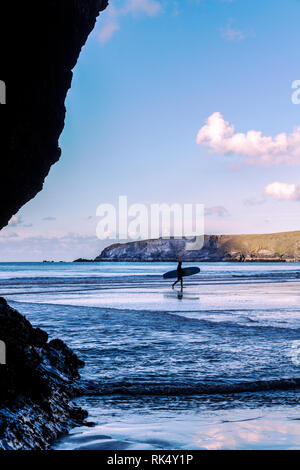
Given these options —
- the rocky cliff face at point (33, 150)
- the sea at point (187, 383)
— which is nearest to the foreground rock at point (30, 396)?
the rocky cliff face at point (33, 150)

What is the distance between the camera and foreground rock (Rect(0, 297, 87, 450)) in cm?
427

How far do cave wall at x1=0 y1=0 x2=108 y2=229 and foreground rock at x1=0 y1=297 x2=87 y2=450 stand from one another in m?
3.11

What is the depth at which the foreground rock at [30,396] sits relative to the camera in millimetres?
4273

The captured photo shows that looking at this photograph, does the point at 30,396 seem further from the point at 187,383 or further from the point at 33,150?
the point at 33,150

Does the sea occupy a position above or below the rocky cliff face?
below

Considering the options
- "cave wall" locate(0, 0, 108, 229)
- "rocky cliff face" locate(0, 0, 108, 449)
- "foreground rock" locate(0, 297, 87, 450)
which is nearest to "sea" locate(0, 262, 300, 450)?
"foreground rock" locate(0, 297, 87, 450)

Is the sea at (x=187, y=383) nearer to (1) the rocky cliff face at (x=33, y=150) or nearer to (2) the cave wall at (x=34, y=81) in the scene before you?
(1) the rocky cliff face at (x=33, y=150)

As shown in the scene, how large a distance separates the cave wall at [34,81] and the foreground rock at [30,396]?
10.2 feet

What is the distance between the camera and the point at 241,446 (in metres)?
4.30

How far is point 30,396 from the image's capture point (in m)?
5.10

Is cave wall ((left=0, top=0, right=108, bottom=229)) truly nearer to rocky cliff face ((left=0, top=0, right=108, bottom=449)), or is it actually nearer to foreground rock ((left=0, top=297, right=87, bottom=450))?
rocky cliff face ((left=0, top=0, right=108, bottom=449))

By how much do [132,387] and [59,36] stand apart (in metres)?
5.70
